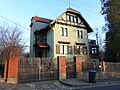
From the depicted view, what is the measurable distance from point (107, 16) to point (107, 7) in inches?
64.7

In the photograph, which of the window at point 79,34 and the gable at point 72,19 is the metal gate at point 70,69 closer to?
the gable at point 72,19

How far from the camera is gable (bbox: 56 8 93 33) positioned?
37034 mm

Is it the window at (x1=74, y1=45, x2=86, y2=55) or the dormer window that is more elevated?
the dormer window

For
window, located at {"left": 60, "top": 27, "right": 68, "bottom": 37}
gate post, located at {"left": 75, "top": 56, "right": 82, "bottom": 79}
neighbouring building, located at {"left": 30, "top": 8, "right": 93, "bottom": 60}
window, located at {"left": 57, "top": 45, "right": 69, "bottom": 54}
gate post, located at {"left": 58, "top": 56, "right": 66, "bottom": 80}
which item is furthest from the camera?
window, located at {"left": 60, "top": 27, "right": 68, "bottom": 37}

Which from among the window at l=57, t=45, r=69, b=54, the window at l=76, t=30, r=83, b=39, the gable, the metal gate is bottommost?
the metal gate

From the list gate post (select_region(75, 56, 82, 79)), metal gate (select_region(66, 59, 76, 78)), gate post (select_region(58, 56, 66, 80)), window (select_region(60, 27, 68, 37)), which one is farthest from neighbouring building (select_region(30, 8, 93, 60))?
gate post (select_region(58, 56, 66, 80))

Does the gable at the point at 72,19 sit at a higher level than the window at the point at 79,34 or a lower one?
higher

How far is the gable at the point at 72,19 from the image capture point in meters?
37.0

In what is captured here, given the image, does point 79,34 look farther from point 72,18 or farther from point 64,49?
point 64,49

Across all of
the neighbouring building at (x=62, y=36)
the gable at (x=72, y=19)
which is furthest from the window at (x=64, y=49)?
the gable at (x=72, y=19)

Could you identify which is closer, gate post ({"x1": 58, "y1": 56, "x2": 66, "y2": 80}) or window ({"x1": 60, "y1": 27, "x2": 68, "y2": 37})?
gate post ({"x1": 58, "y1": 56, "x2": 66, "y2": 80})

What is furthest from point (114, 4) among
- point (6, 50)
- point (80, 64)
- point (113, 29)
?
point (6, 50)

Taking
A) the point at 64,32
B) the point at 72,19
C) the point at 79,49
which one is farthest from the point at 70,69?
the point at 72,19

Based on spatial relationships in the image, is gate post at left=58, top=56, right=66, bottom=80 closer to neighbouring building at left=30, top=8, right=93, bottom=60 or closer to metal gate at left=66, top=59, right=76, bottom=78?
metal gate at left=66, top=59, right=76, bottom=78
